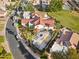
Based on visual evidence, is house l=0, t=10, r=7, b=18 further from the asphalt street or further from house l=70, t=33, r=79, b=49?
house l=70, t=33, r=79, b=49

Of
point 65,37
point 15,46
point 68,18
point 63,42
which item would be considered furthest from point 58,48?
point 68,18

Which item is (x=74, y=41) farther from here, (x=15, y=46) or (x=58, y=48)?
(x=15, y=46)

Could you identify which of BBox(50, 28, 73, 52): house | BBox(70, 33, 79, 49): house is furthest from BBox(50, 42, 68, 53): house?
BBox(70, 33, 79, 49): house

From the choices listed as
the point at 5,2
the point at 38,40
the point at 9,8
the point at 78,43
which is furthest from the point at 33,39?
the point at 5,2

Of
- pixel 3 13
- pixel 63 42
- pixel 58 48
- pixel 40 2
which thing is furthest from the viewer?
pixel 40 2

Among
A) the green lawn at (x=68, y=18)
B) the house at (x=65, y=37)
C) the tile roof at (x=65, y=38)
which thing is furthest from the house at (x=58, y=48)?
the green lawn at (x=68, y=18)

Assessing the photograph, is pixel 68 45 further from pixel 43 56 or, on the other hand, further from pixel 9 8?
pixel 9 8
